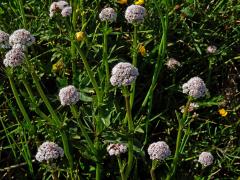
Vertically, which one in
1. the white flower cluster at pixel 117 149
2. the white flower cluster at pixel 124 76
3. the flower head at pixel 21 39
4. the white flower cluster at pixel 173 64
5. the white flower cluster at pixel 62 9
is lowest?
the white flower cluster at pixel 117 149

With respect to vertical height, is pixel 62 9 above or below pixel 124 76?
above

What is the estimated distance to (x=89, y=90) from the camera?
6.57ft

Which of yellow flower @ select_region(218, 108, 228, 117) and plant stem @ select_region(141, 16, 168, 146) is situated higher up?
plant stem @ select_region(141, 16, 168, 146)

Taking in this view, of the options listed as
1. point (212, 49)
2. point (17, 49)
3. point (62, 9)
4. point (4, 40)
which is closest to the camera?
point (17, 49)

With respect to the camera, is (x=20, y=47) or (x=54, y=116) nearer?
(x=20, y=47)

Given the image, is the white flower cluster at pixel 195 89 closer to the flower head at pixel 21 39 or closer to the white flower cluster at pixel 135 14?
the white flower cluster at pixel 135 14

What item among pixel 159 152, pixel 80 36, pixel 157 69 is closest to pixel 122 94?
pixel 157 69

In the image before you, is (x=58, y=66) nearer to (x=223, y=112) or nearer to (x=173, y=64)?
(x=173, y=64)

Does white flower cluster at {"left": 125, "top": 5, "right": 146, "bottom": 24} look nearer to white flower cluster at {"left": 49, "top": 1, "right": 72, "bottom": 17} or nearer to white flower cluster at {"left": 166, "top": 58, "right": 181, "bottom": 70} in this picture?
white flower cluster at {"left": 49, "top": 1, "right": 72, "bottom": 17}

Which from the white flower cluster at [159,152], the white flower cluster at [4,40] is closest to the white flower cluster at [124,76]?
the white flower cluster at [159,152]

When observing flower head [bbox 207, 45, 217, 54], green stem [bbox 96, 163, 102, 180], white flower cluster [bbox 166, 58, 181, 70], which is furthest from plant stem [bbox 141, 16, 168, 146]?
flower head [bbox 207, 45, 217, 54]

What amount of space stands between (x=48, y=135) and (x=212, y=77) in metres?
0.94

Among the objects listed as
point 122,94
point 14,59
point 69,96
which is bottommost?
point 122,94

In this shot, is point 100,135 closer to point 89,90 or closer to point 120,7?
point 89,90
